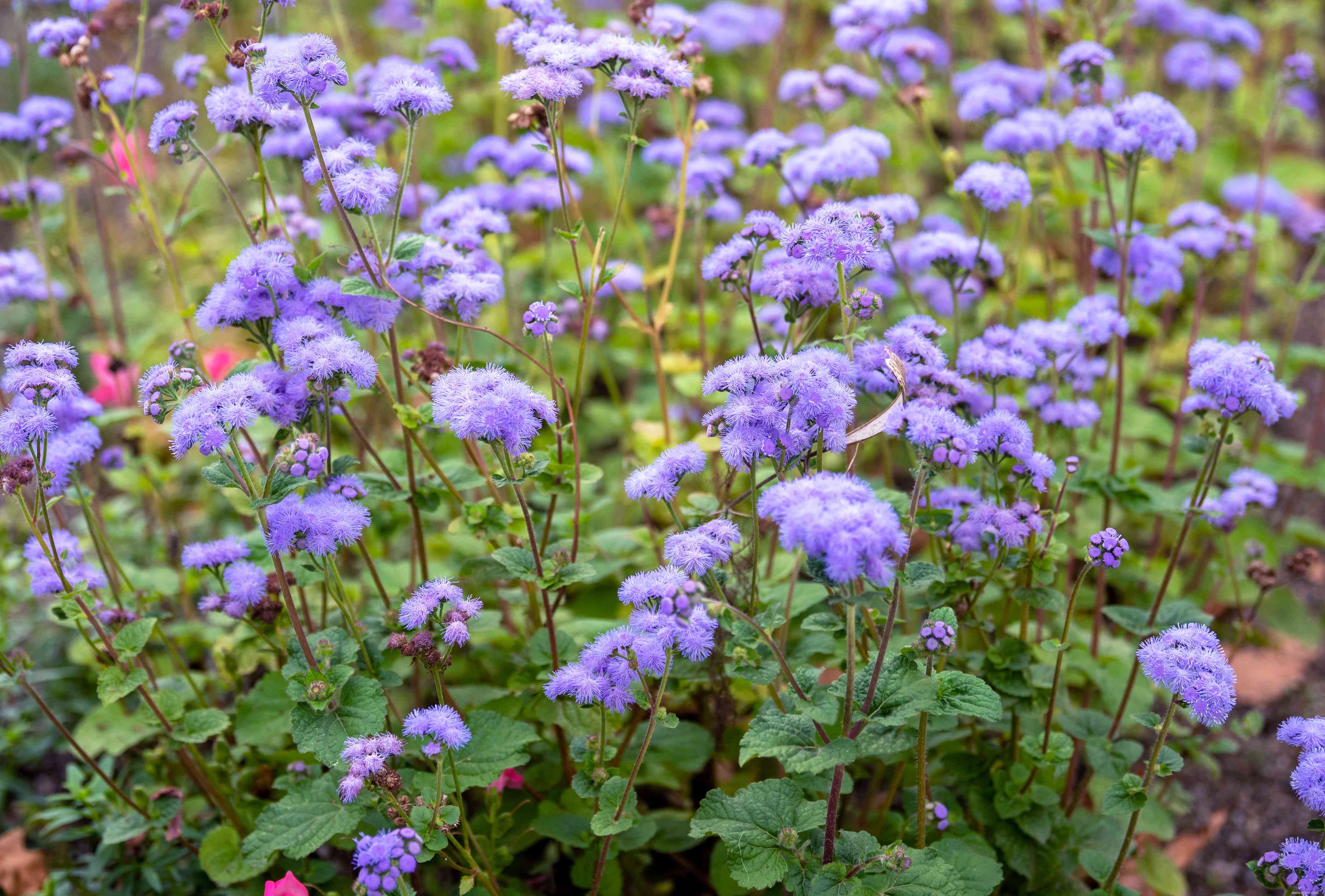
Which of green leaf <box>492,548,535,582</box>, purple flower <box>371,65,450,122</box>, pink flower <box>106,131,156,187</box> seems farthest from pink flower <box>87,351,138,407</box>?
green leaf <box>492,548,535,582</box>

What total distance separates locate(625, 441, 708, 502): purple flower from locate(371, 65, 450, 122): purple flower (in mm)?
1213

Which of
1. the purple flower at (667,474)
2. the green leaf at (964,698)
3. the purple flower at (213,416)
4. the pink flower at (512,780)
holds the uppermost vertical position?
the purple flower at (213,416)

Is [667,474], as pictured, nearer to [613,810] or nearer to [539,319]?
[539,319]

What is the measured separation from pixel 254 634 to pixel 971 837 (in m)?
2.51

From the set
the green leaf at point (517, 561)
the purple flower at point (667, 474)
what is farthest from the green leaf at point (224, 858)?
the purple flower at point (667, 474)

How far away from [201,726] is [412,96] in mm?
2100

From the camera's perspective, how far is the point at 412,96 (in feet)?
9.74

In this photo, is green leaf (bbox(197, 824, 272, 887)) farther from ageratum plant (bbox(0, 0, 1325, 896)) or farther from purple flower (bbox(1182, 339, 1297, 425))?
purple flower (bbox(1182, 339, 1297, 425))

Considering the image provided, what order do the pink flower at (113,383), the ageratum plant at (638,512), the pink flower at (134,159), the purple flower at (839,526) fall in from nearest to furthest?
the purple flower at (839,526) → the ageratum plant at (638,512) → the pink flower at (134,159) → the pink flower at (113,383)

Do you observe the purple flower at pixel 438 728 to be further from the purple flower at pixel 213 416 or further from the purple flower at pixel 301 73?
the purple flower at pixel 301 73

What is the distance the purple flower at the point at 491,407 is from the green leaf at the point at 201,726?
1.35 metres

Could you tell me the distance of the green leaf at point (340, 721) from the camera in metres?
2.76

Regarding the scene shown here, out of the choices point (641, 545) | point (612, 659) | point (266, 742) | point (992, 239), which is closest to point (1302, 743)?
point (612, 659)

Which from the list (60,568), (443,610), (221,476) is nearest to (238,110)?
(221,476)
